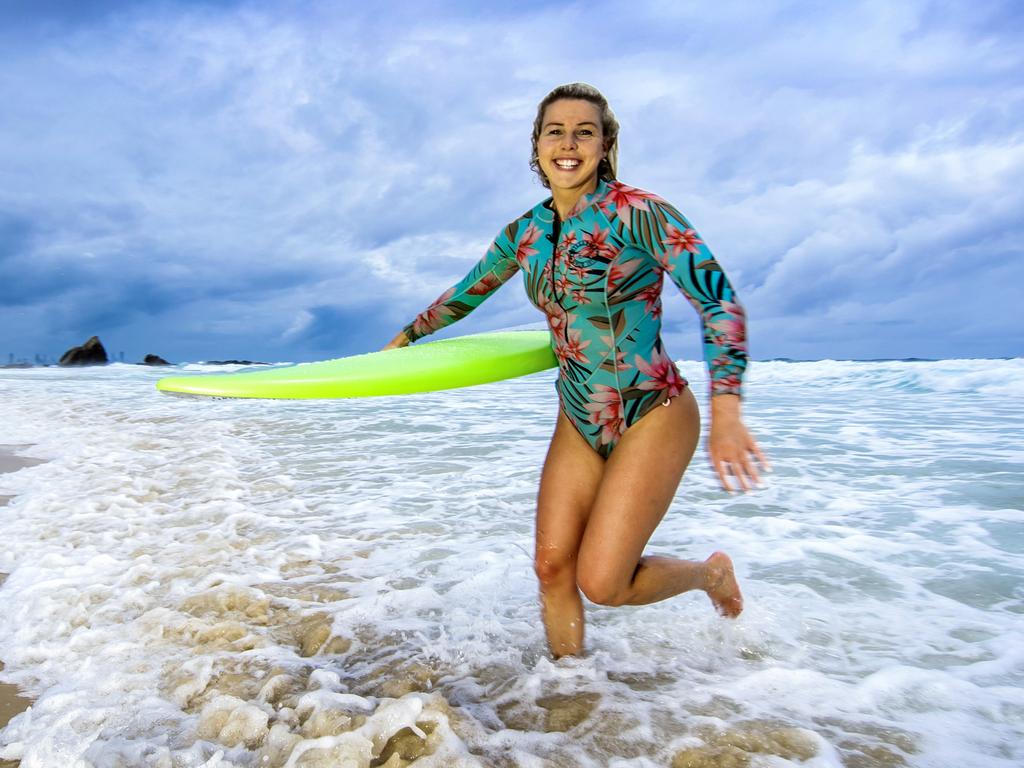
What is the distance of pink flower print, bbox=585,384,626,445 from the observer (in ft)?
7.70

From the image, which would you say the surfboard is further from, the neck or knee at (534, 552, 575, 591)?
knee at (534, 552, 575, 591)

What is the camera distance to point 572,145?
2.31 metres

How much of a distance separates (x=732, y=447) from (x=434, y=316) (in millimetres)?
1432

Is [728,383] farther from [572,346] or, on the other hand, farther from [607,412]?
[572,346]

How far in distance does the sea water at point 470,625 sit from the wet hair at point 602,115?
163 centimetres

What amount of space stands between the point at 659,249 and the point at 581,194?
1.15 feet

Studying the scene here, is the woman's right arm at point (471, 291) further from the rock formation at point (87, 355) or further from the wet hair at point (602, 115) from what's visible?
the rock formation at point (87, 355)

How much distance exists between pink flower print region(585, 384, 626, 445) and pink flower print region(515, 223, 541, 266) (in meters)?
0.51

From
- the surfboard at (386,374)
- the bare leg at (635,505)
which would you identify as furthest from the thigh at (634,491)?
the surfboard at (386,374)

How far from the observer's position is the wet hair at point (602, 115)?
94.6 inches

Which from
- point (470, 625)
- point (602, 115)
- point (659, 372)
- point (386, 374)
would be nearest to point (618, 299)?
point (659, 372)

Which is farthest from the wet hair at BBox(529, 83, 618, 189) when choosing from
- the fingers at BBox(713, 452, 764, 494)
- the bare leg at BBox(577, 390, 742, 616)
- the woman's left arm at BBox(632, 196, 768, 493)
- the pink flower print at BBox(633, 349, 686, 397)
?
the fingers at BBox(713, 452, 764, 494)

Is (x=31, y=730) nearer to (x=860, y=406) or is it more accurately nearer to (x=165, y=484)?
(x=165, y=484)

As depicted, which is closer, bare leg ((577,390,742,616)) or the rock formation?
bare leg ((577,390,742,616))
